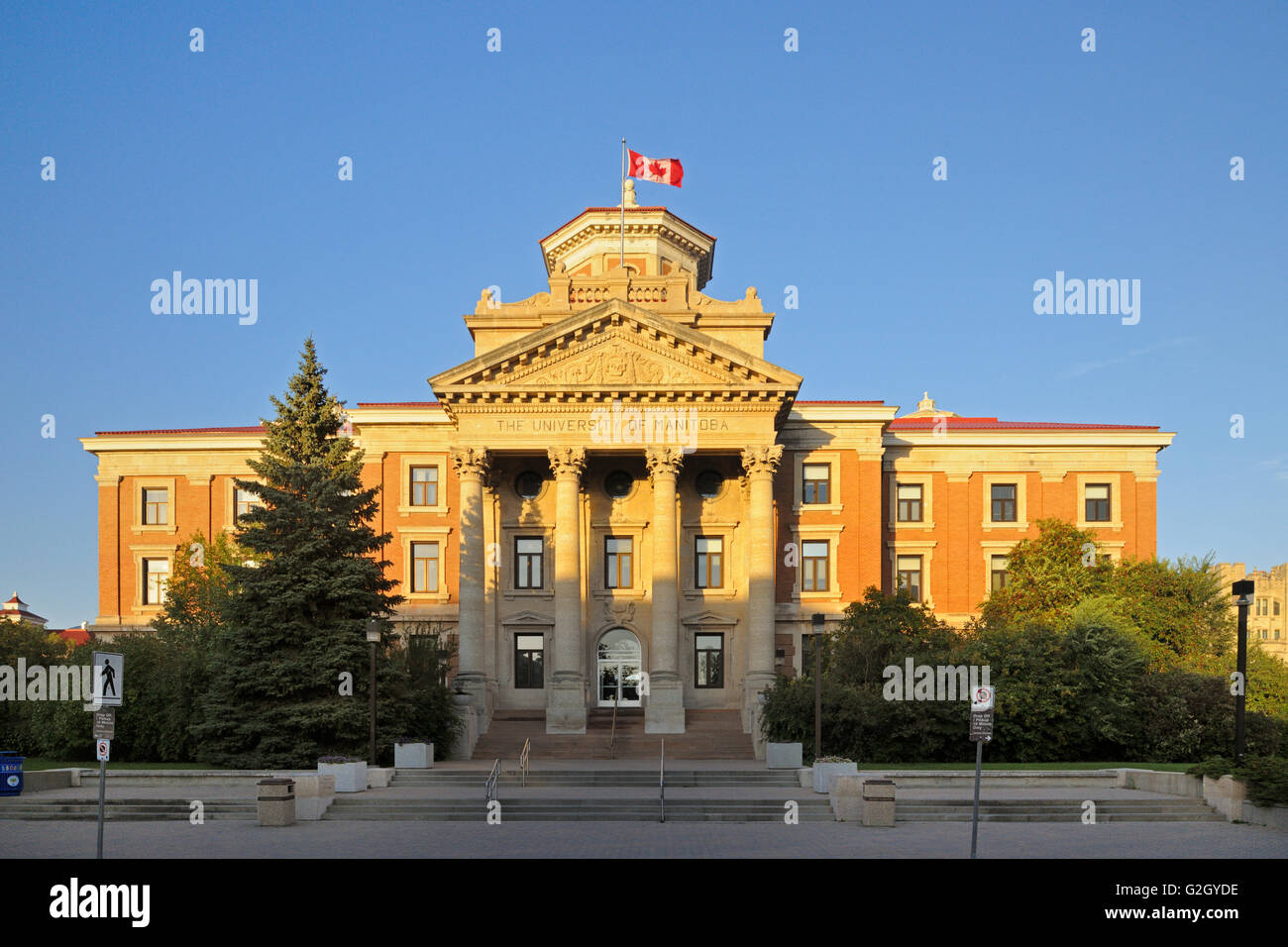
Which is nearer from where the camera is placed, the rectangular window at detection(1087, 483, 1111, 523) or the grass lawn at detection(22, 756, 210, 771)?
the grass lawn at detection(22, 756, 210, 771)

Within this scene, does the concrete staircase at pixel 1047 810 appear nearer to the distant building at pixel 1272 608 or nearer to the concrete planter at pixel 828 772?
the concrete planter at pixel 828 772

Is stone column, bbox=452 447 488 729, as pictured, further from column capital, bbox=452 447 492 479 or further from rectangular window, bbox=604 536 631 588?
rectangular window, bbox=604 536 631 588

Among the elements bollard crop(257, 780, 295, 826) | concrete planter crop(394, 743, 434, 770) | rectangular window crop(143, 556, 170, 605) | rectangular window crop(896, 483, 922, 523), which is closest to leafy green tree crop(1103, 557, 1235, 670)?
rectangular window crop(896, 483, 922, 523)

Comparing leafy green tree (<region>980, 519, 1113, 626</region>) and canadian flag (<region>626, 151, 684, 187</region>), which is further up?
canadian flag (<region>626, 151, 684, 187</region>)

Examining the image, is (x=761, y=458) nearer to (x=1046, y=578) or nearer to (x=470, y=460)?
(x=470, y=460)

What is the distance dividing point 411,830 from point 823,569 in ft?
99.9

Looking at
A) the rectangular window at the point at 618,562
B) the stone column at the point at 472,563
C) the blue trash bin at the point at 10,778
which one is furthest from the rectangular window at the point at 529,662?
the blue trash bin at the point at 10,778

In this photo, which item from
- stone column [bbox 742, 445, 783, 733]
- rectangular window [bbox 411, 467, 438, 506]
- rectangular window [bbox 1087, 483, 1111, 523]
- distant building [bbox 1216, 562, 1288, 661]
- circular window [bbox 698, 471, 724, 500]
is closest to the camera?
stone column [bbox 742, 445, 783, 733]

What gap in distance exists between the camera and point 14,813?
28266 millimetres

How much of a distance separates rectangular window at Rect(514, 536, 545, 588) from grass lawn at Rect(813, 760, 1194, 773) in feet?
62.2

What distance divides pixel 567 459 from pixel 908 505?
60.1 feet

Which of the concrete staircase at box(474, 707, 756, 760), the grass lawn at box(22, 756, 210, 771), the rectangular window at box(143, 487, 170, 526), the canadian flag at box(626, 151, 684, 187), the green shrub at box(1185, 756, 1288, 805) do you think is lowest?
the concrete staircase at box(474, 707, 756, 760)

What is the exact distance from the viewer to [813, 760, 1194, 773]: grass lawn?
111ft
